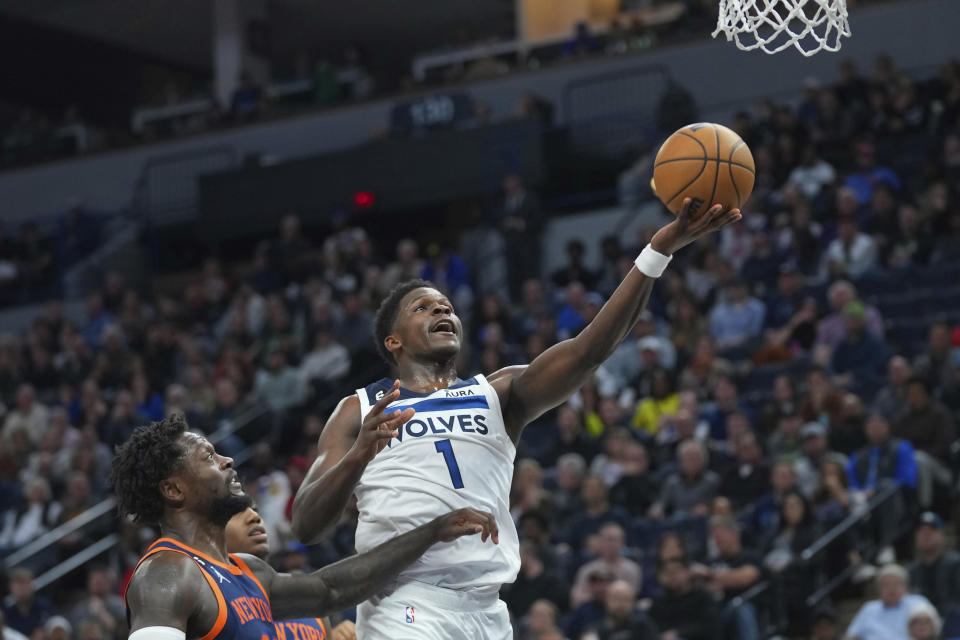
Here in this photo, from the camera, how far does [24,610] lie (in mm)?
13133

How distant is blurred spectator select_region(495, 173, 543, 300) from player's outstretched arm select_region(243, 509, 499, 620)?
494 inches

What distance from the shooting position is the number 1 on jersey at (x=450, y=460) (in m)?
5.29

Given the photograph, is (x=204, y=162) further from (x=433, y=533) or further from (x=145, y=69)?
(x=433, y=533)

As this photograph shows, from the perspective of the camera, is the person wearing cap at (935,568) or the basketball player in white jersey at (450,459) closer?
the basketball player in white jersey at (450,459)


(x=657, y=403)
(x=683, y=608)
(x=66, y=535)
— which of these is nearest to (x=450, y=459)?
(x=683, y=608)

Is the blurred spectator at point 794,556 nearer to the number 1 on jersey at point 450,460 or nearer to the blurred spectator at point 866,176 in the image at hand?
the blurred spectator at point 866,176

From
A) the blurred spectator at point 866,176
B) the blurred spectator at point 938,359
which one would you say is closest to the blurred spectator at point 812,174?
the blurred spectator at point 866,176

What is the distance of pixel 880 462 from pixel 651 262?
673 centimetres

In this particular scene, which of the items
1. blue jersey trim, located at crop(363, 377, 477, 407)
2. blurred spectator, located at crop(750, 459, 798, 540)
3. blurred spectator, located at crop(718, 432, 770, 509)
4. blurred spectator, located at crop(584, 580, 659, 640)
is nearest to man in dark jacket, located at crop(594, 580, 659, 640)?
blurred spectator, located at crop(584, 580, 659, 640)

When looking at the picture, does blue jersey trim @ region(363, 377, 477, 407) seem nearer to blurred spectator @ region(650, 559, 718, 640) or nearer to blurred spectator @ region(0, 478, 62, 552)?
blurred spectator @ region(650, 559, 718, 640)

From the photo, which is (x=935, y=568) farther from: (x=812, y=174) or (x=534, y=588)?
(x=812, y=174)

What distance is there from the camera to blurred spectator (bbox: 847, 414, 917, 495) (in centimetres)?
1112

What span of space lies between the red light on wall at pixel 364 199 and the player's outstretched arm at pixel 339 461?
15471 millimetres

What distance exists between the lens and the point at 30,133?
24875mm
